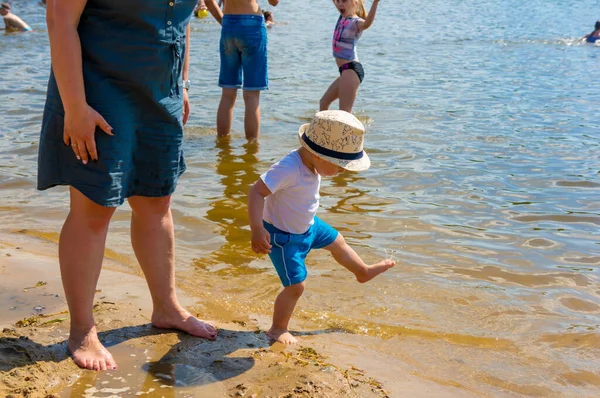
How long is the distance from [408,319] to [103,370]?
187 centimetres

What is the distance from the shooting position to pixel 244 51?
301 inches

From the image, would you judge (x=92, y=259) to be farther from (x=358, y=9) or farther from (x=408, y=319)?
(x=358, y=9)

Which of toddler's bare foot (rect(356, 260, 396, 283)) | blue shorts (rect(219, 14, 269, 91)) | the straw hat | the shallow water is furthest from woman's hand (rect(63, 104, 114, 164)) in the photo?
blue shorts (rect(219, 14, 269, 91))

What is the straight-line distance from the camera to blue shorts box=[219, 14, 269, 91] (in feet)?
24.7

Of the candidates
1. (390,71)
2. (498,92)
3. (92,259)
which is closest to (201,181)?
(92,259)

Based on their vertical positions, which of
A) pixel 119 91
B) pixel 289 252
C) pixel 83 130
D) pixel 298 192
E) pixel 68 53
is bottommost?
pixel 289 252

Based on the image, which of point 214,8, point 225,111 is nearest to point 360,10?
point 214,8

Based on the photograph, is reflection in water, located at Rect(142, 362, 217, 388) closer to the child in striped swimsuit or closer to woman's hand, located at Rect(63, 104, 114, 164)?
woman's hand, located at Rect(63, 104, 114, 164)

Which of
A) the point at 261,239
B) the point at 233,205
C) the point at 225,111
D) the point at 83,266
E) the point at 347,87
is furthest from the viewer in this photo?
the point at 347,87

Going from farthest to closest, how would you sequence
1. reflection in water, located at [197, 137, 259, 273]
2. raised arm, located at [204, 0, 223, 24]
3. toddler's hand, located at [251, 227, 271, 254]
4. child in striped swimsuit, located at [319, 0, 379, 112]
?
child in striped swimsuit, located at [319, 0, 379, 112]
raised arm, located at [204, 0, 223, 24]
reflection in water, located at [197, 137, 259, 273]
toddler's hand, located at [251, 227, 271, 254]

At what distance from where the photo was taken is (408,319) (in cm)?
428

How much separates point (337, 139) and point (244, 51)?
4.34m

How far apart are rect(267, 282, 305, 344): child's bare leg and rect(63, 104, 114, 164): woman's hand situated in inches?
48.7

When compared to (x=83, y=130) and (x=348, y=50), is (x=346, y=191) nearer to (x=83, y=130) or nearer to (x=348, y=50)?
(x=348, y=50)
